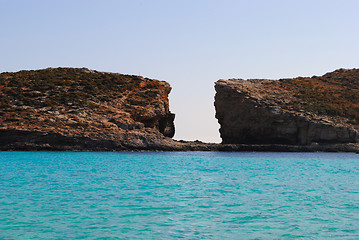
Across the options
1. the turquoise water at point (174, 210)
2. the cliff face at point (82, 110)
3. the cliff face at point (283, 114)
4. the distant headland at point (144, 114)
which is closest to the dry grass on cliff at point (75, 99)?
the cliff face at point (82, 110)

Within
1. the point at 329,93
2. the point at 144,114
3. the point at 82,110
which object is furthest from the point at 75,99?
the point at 329,93

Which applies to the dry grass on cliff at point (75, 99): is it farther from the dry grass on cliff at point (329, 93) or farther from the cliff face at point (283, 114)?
the dry grass on cliff at point (329, 93)

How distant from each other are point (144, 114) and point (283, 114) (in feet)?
79.5

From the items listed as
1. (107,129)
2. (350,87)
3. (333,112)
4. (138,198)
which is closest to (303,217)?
(138,198)

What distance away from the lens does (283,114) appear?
248 ft

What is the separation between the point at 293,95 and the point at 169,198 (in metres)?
72.7

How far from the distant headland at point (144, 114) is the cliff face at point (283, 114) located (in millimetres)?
169

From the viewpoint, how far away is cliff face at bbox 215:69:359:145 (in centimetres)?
7406

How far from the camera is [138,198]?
54.7ft

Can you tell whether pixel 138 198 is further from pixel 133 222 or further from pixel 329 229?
pixel 329 229

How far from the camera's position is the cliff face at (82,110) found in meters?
60.2

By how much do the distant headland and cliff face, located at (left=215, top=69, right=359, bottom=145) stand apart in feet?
0.55

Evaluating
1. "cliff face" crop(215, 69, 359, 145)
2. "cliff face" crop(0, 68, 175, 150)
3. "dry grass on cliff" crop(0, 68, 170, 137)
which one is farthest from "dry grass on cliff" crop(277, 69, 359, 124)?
"dry grass on cliff" crop(0, 68, 170, 137)

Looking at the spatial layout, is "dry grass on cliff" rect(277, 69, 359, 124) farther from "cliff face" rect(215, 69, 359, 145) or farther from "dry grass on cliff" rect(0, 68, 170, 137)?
"dry grass on cliff" rect(0, 68, 170, 137)
